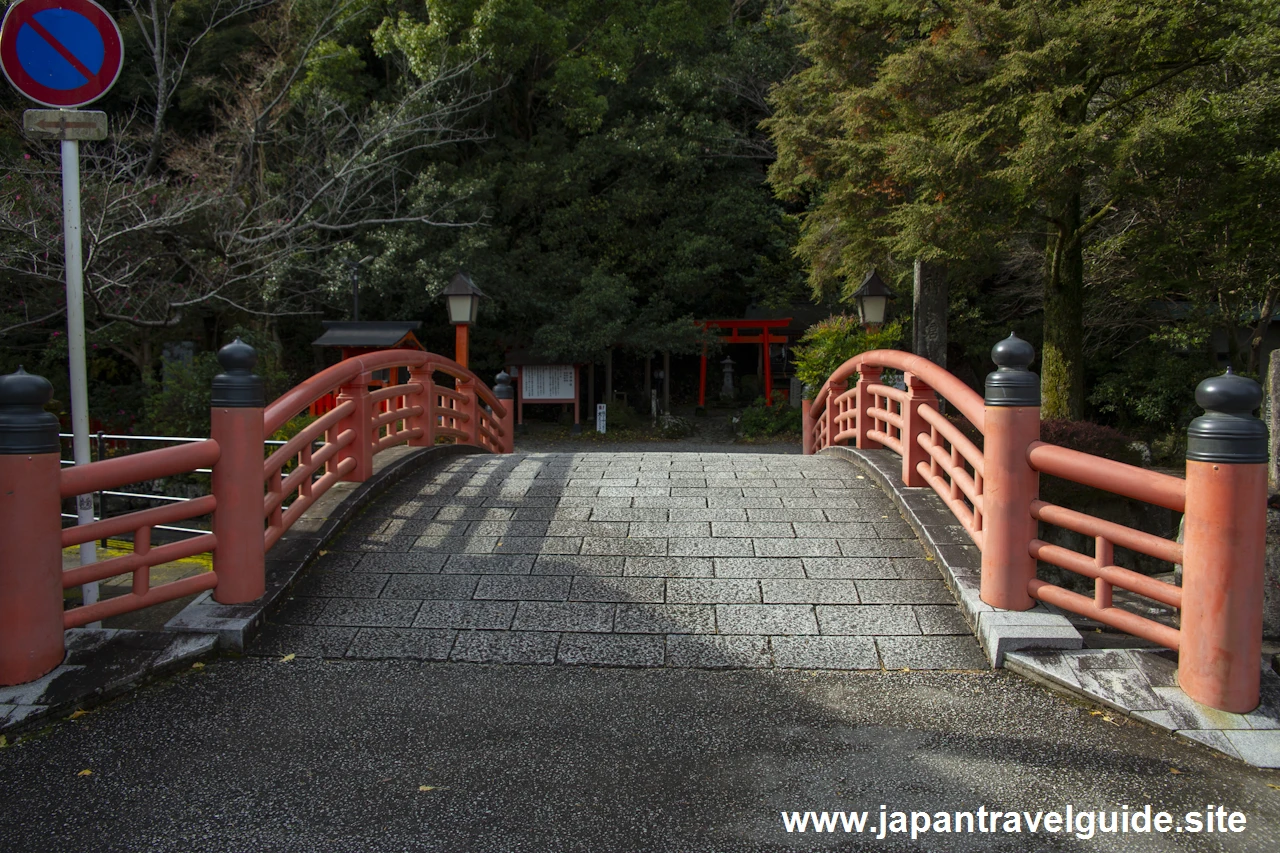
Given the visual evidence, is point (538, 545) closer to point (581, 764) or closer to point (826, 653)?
point (826, 653)

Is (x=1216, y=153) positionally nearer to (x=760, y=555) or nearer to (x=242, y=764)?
(x=760, y=555)

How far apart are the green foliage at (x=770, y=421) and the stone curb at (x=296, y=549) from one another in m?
13.8

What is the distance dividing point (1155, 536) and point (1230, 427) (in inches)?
34.7

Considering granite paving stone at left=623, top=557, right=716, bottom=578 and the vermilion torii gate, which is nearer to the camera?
granite paving stone at left=623, top=557, right=716, bottom=578

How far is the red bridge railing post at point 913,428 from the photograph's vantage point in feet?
19.8

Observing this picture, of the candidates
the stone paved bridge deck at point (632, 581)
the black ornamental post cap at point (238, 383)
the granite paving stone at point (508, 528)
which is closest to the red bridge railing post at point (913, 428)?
the stone paved bridge deck at point (632, 581)

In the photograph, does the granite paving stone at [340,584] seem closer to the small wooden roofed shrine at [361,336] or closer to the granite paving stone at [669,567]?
the granite paving stone at [669,567]

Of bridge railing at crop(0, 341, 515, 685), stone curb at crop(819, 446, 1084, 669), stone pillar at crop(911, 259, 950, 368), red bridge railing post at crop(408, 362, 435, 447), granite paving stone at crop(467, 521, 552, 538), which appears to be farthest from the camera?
stone pillar at crop(911, 259, 950, 368)

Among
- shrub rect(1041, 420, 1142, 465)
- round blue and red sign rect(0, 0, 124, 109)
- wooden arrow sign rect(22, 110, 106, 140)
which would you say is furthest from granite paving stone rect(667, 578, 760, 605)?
shrub rect(1041, 420, 1142, 465)

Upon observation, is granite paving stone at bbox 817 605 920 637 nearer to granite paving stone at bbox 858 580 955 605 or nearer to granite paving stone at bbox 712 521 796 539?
granite paving stone at bbox 858 580 955 605

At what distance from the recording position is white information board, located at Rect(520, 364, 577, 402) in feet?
70.0

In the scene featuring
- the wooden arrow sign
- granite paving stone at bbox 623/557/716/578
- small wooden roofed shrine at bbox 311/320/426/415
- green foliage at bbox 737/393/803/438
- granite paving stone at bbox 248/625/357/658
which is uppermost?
the wooden arrow sign

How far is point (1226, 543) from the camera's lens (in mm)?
3248

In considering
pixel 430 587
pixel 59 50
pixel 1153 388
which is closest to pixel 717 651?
pixel 430 587
